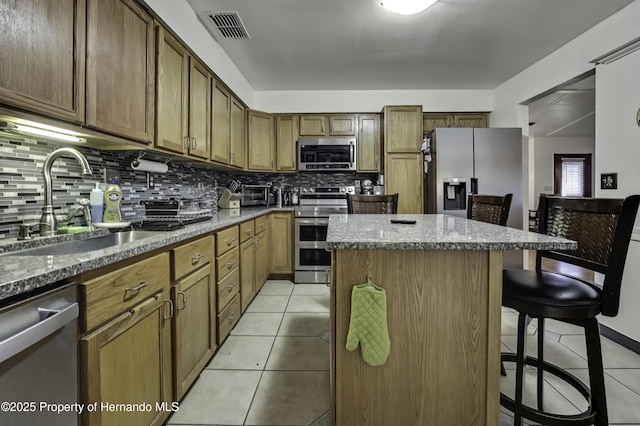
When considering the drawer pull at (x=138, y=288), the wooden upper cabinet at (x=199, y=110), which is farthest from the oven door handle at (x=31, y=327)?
the wooden upper cabinet at (x=199, y=110)

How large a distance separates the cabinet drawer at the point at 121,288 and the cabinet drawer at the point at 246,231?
1.24 meters

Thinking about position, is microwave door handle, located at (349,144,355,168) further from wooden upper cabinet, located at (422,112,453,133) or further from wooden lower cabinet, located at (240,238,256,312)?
wooden lower cabinet, located at (240,238,256,312)

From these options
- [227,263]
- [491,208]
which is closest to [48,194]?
A: [227,263]

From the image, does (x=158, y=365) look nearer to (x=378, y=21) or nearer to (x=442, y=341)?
(x=442, y=341)

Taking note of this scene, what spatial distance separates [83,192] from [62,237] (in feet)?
1.49

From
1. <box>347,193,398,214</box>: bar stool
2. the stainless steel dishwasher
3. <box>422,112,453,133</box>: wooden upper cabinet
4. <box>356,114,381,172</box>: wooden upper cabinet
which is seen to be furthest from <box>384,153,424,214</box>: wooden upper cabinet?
the stainless steel dishwasher

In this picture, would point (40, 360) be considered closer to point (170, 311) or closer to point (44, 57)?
point (170, 311)

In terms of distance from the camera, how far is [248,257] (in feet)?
9.31

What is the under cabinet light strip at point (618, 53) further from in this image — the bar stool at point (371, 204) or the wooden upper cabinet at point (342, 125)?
the wooden upper cabinet at point (342, 125)

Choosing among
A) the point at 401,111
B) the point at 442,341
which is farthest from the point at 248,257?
the point at 401,111

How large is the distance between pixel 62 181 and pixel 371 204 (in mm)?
2153

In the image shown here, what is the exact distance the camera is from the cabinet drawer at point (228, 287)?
206 cm

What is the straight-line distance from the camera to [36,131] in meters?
1.26

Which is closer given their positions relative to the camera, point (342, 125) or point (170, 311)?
point (170, 311)
